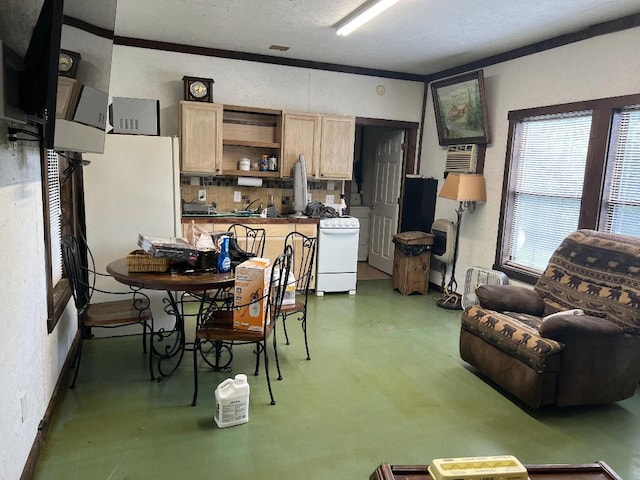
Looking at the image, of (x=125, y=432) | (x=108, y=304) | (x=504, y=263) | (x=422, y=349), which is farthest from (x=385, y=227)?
(x=125, y=432)

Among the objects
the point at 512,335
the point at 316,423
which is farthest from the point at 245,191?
the point at 512,335

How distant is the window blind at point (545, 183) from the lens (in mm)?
3941

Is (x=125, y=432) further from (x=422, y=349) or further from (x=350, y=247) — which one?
(x=350, y=247)

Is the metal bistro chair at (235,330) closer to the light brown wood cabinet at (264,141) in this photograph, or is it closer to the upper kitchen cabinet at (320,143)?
the light brown wood cabinet at (264,141)

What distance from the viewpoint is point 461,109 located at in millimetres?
5113

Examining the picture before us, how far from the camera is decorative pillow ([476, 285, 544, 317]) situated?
3.41 meters

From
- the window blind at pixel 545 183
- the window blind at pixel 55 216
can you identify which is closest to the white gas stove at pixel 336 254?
the window blind at pixel 545 183

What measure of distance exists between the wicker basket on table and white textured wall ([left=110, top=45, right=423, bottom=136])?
8.71ft

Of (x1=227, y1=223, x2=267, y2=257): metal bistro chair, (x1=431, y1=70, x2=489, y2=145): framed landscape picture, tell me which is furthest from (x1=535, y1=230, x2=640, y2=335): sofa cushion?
(x1=227, y1=223, x2=267, y2=257): metal bistro chair

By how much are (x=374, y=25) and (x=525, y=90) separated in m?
1.67

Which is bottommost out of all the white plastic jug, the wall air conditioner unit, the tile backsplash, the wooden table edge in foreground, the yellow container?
the white plastic jug

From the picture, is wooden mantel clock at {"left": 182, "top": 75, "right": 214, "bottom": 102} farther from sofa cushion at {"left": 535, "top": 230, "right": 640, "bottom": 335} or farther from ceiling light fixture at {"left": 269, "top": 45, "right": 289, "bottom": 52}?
sofa cushion at {"left": 535, "top": 230, "right": 640, "bottom": 335}

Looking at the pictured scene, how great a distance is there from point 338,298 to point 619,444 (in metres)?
3.13

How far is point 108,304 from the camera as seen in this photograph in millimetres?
3312
